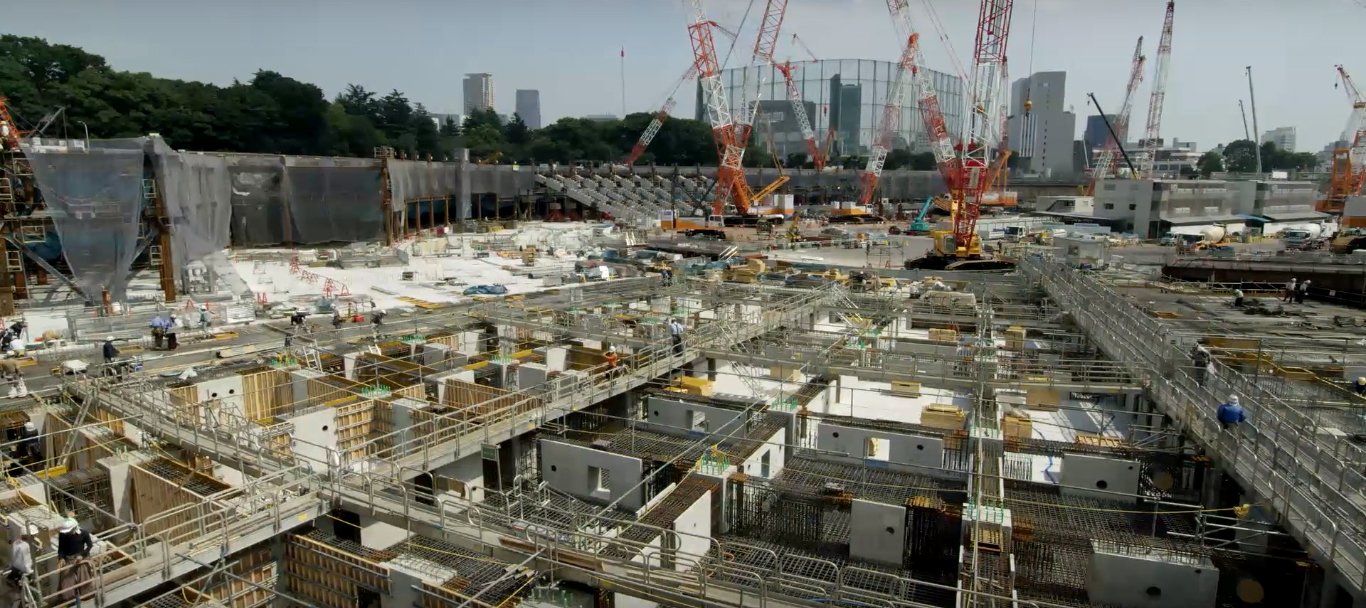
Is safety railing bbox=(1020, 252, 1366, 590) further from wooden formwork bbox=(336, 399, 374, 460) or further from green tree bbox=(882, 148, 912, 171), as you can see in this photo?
green tree bbox=(882, 148, 912, 171)

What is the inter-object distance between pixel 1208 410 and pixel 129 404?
16.0 m

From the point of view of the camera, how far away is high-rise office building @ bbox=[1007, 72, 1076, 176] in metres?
149

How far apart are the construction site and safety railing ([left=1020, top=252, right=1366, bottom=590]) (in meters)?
0.06

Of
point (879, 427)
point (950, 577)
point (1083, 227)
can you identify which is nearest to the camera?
point (950, 577)

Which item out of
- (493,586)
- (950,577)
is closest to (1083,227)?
(950,577)

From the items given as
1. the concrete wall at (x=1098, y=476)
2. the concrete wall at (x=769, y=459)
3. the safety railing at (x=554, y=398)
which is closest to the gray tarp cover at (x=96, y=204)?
the safety railing at (x=554, y=398)

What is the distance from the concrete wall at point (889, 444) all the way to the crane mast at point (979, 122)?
27330 mm

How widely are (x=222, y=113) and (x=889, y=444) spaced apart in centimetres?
5730

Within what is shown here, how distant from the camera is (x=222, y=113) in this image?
178 ft

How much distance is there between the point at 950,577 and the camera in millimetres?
9406

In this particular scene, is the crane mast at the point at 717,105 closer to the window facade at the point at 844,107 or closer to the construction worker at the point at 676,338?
the construction worker at the point at 676,338

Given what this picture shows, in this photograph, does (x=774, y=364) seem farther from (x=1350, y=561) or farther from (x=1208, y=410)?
(x=1350, y=561)

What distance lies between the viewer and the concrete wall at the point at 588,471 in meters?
11.1

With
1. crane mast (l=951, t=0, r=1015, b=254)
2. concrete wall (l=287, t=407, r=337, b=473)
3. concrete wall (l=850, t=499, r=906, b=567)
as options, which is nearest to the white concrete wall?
concrete wall (l=287, t=407, r=337, b=473)
